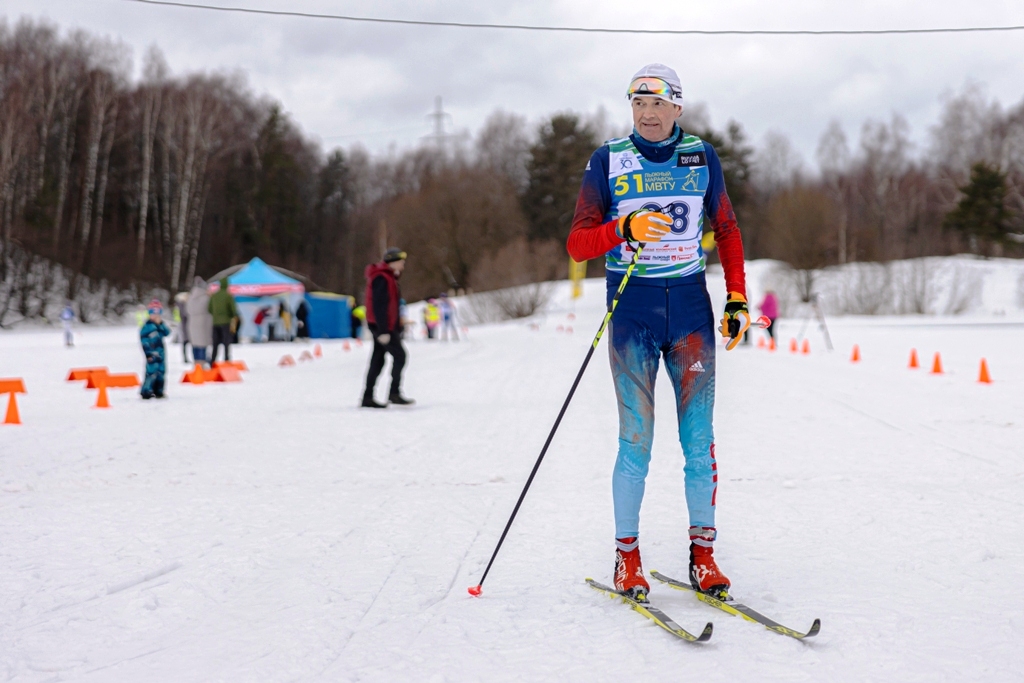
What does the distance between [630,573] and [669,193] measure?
1476 mm

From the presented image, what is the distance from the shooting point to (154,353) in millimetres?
11289

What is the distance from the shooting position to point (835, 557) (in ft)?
13.0

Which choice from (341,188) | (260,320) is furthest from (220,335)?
(341,188)

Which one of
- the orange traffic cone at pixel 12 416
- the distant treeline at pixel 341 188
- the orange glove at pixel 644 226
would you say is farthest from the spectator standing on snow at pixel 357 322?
the orange glove at pixel 644 226

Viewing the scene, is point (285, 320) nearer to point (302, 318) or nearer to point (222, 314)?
point (302, 318)

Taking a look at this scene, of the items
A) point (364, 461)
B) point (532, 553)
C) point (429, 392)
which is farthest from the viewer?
point (429, 392)

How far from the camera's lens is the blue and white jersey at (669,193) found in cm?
346

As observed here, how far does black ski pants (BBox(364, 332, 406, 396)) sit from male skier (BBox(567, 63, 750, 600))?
23.4 feet

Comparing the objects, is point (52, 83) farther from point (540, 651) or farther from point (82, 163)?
point (540, 651)

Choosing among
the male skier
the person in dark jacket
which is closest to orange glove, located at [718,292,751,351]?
the male skier

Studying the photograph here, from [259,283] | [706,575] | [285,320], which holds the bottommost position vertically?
[706,575]

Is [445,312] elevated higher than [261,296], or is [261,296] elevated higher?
[261,296]

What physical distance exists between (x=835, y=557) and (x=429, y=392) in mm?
8731

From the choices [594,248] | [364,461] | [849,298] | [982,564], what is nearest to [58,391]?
[364,461]
